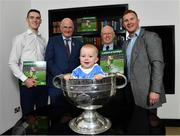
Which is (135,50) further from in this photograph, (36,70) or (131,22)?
(36,70)

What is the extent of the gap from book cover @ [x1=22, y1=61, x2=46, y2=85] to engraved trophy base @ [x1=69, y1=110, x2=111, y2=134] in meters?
1.34

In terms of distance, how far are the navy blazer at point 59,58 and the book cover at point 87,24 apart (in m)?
1.33

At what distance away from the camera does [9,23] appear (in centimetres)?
324

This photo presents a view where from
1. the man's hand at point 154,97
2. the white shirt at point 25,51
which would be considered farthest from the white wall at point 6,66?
the man's hand at point 154,97

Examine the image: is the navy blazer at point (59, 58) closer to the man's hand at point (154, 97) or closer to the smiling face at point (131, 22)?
the smiling face at point (131, 22)

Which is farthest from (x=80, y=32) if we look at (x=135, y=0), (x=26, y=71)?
(x=26, y=71)

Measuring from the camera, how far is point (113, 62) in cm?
212

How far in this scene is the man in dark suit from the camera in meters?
2.47

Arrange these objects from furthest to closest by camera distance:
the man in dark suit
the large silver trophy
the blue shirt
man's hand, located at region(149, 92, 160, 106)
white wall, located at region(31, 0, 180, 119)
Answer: white wall, located at region(31, 0, 180, 119), the man in dark suit, man's hand, located at region(149, 92, 160, 106), the blue shirt, the large silver trophy

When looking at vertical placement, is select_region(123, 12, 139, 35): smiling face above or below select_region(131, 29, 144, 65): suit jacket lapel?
above

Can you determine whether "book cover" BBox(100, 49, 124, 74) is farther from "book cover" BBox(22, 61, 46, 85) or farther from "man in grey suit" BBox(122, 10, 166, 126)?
"book cover" BBox(22, 61, 46, 85)

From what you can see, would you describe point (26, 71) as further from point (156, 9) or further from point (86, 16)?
point (156, 9)

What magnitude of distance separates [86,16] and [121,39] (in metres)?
0.75

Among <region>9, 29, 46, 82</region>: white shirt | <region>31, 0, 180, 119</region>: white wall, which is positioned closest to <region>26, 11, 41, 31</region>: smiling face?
<region>9, 29, 46, 82</region>: white shirt
